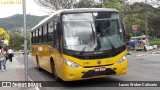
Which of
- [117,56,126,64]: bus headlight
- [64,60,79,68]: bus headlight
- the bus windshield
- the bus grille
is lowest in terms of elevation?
the bus grille

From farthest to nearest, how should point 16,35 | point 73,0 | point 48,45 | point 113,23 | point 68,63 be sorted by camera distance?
point 16,35
point 73,0
point 48,45
point 113,23
point 68,63

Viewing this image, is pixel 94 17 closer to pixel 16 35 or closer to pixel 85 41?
pixel 85 41

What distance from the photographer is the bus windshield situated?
11.8m

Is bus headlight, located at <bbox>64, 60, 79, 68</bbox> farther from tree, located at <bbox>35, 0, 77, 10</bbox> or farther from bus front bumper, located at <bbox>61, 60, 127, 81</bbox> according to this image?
tree, located at <bbox>35, 0, 77, 10</bbox>

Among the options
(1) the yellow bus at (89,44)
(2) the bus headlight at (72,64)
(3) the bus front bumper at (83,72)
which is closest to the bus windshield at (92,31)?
(1) the yellow bus at (89,44)

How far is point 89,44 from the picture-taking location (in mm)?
11742

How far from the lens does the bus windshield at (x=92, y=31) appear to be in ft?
38.6

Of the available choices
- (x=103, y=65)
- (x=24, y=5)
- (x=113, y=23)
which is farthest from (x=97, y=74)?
(x=24, y=5)

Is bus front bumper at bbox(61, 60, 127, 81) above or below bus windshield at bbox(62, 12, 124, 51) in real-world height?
below

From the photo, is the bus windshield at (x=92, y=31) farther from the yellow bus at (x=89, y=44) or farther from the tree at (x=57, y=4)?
the tree at (x=57, y=4)

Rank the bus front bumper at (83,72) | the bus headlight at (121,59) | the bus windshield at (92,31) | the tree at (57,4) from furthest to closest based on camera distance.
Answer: the tree at (57,4) → the bus headlight at (121,59) → the bus windshield at (92,31) → the bus front bumper at (83,72)

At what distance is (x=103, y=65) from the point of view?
38.3 ft

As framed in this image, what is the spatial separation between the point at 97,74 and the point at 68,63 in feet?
3.58

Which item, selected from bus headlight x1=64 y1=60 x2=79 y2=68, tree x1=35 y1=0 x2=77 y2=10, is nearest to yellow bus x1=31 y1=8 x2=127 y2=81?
bus headlight x1=64 y1=60 x2=79 y2=68
